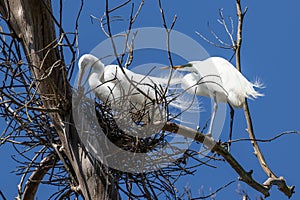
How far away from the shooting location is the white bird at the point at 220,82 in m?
3.21

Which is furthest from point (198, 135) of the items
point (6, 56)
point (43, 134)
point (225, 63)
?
point (225, 63)

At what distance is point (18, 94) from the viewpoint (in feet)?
6.74

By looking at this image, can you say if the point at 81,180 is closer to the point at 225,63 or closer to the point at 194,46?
the point at 194,46

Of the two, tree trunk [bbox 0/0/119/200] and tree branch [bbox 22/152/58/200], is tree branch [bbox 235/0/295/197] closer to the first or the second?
tree trunk [bbox 0/0/119/200]

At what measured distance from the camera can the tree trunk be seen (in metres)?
1.97

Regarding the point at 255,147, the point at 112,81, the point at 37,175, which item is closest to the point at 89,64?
the point at 112,81

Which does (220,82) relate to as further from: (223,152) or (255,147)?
(223,152)

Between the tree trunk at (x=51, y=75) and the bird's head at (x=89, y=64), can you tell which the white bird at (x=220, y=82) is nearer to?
the bird's head at (x=89, y=64)

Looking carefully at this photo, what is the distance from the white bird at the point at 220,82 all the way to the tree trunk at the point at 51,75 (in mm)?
1189

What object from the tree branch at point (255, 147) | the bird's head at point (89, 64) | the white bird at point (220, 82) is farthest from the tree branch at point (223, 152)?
the white bird at point (220, 82)

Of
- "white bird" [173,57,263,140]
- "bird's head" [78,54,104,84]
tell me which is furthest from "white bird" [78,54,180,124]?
"white bird" [173,57,263,140]

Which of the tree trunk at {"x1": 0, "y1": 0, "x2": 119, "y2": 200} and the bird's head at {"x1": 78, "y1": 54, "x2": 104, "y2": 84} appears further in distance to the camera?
the bird's head at {"x1": 78, "y1": 54, "x2": 104, "y2": 84}

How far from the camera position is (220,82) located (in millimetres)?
3279

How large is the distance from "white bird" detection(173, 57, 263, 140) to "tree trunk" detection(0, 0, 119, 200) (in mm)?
1189
